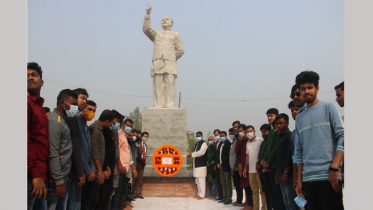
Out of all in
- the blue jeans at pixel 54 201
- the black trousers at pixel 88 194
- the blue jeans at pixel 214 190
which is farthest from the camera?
the blue jeans at pixel 214 190

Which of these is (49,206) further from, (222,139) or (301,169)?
(222,139)

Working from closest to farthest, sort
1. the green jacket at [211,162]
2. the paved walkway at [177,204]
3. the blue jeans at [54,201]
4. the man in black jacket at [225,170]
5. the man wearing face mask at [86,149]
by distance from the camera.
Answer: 1. the blue jeans at [54,201]
2. the man wearing face mask at [86,149]
3. the paved walkway at [177,204]
4. the man in black jacket at [225,170]
5. the green jacket at [211,162]

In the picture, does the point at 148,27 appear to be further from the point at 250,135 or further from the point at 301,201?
the point at 301,201

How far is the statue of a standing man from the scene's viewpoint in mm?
9469

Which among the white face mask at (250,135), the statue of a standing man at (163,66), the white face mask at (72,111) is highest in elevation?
the statue of a standing man at (163,66)

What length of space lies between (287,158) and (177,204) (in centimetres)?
352

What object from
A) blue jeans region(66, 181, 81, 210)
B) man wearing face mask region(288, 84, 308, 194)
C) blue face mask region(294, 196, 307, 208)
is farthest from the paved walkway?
blue face mask region(294, 196, 307, 208)

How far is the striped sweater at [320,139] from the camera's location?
2554mm

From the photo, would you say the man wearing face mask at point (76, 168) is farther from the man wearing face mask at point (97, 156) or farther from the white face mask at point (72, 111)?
the man wearing face mask at point (97, 156)

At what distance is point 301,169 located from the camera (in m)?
2.90

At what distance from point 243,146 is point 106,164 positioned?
2940 mm

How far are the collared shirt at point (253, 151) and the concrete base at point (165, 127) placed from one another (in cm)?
299

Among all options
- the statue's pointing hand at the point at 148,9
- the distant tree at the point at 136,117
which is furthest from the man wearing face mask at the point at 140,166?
the distant tree at the point at 136,117

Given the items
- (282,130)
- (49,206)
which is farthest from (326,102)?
(49,206)
